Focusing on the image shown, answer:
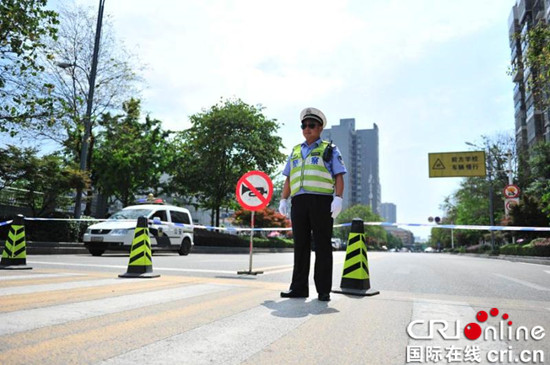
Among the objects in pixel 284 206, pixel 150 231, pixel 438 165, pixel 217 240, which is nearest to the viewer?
pixel 284 206

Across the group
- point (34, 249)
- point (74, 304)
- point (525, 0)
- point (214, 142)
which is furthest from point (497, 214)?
point (74, 304)

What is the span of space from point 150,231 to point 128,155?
1559 centimetres

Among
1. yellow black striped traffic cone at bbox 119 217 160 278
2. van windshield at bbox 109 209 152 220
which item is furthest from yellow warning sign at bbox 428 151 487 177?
yellow black striped traffic cone at bbox 119 217 160 278

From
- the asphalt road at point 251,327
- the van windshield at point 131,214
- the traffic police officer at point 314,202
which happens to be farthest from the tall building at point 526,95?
the asphalt road at point 251,327

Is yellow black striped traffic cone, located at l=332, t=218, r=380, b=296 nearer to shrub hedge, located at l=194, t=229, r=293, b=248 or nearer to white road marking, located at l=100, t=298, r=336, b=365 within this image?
white road marking, located at l=100, t=298, r=336, b=365

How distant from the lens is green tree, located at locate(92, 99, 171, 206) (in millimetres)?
27156

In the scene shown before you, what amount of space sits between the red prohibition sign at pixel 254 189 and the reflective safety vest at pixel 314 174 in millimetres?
3148

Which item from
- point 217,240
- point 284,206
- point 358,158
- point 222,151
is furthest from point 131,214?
point 358,158

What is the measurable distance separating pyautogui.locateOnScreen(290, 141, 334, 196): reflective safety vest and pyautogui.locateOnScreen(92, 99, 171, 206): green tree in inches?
901

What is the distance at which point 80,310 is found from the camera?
3580mm

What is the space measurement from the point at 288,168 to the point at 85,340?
3313 mm

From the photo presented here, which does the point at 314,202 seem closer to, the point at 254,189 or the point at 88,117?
the point at 254,189

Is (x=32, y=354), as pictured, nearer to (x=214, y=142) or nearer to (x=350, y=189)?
(x=214, y=142)

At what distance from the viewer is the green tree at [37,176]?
1712 centimetres
